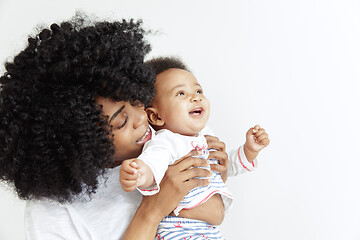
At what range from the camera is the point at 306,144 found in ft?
7.47

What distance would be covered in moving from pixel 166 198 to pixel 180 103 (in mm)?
315

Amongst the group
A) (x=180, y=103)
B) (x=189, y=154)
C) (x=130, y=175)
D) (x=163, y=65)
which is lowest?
(x=130, y=175)

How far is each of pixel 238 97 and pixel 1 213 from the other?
1442 mm

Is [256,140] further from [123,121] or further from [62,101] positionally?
[62,101]

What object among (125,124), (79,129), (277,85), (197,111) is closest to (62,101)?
(79,129)

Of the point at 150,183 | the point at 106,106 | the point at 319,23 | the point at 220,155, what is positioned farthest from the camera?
the point at 319,23

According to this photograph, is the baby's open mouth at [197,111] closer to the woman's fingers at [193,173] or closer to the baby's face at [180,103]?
the baby's face at [180,103]

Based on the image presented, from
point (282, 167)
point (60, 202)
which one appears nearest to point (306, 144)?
point (282, 167)

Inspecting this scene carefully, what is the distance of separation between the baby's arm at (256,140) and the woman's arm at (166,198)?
28cm

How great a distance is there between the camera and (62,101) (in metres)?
1.33

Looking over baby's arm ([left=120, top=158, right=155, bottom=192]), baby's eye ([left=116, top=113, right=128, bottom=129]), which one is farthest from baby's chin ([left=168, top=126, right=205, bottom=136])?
baby's arm ([left=120, top=158, right=155, bottom=192])

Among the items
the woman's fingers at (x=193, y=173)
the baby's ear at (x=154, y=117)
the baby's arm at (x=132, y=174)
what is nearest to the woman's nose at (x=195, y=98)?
the baby's ear at (x=154, y=117)

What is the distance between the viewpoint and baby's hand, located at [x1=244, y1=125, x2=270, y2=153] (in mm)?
1672

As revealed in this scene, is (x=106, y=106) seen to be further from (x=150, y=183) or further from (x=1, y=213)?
(x=1, y=213)
